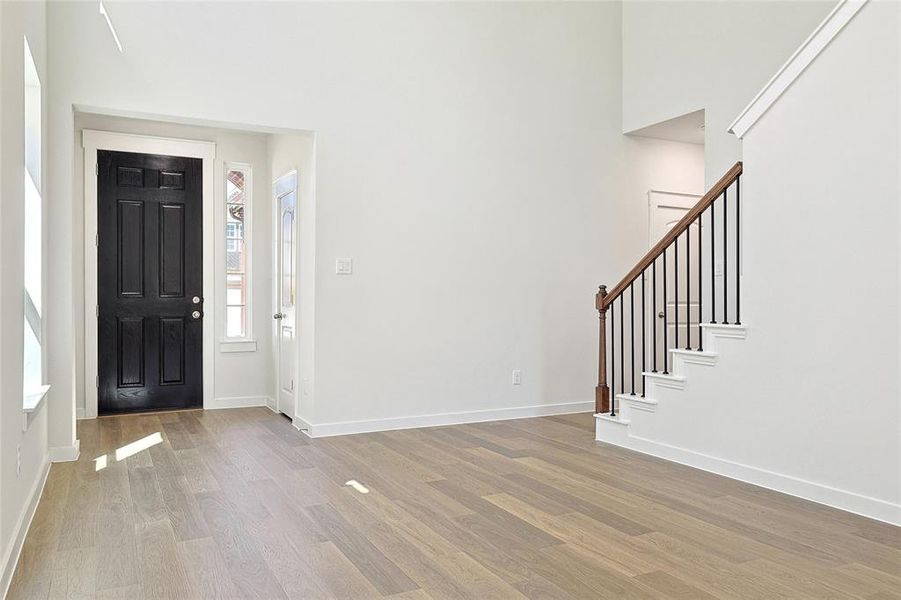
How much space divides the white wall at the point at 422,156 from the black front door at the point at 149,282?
465 millimetres

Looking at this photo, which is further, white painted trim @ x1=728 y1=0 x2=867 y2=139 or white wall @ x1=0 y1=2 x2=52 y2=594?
white painted trim @ x1=728 y1=0 x2=867 y2=139

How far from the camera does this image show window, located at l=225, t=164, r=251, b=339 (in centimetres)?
678

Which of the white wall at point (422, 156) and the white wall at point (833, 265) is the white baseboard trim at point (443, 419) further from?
the white wall at point (833, 265)

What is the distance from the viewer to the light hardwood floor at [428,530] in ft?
8.63

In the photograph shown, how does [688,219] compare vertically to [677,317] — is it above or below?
above

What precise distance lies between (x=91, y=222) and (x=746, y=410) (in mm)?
5346

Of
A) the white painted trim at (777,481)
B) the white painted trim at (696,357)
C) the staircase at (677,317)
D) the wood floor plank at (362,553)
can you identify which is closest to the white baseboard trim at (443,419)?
the staircase at (677,317)

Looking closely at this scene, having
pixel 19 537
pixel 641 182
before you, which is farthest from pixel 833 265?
pixel 19 537

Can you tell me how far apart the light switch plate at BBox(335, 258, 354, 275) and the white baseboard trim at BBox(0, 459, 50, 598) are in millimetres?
2362

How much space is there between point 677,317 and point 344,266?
245 centimetres

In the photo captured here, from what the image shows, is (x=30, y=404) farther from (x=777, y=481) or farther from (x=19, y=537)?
(x=777, y=481)

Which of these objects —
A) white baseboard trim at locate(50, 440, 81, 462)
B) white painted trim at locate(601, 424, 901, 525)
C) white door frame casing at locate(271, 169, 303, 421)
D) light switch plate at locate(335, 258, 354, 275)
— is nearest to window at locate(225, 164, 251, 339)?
white door frame casing at locate(271, 169, 303, 421)

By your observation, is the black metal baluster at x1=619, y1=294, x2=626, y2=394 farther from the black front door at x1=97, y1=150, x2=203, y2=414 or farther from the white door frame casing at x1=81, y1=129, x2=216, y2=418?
the black front door at x1=97, y1=150, x2=203, y2=414

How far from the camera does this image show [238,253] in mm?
6812
